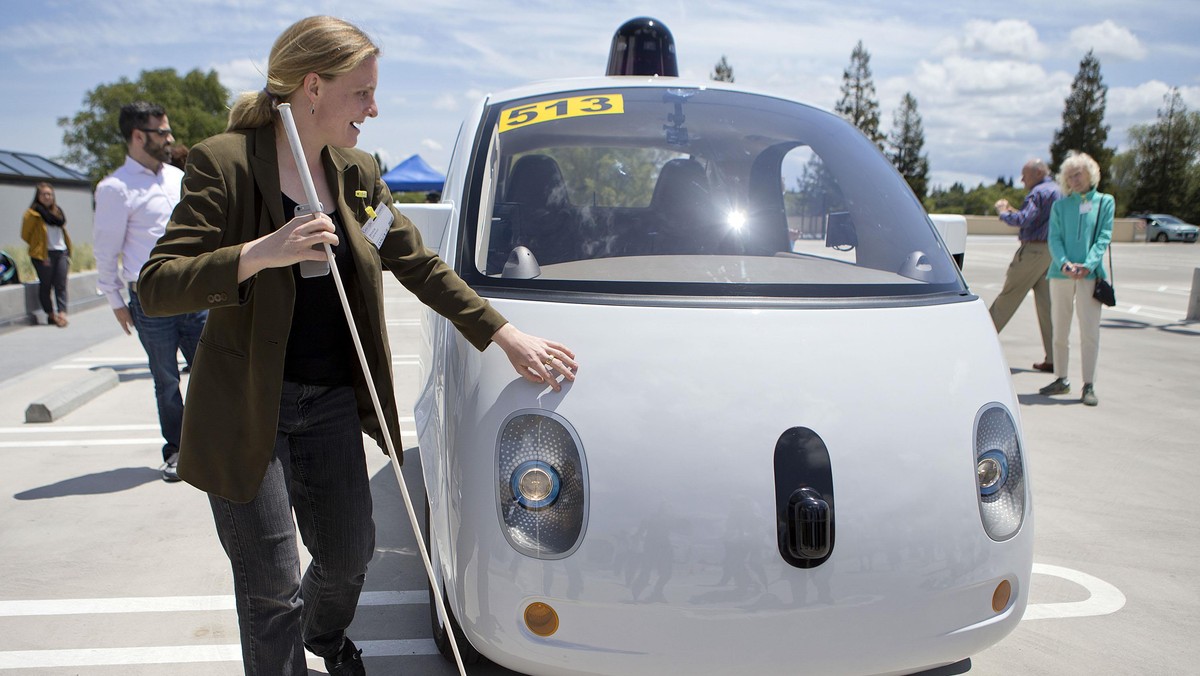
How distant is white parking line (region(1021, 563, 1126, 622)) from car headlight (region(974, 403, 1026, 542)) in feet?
4.13

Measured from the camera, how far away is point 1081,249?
6.73m

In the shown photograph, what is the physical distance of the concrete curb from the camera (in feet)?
20.3

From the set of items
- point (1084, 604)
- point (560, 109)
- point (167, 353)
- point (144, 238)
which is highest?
point (560, 109)

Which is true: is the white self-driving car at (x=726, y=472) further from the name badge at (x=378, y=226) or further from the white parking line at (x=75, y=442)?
the white parking line at (x=75, y=442)

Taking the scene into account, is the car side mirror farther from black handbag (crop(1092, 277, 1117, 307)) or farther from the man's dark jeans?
black handbag (crop(1092, 277, 1117, 307))

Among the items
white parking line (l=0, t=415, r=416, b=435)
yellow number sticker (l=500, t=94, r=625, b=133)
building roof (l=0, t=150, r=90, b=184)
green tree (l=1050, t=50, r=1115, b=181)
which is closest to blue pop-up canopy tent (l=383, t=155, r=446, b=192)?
building roof (l=0, t=150, r=90, b=184)

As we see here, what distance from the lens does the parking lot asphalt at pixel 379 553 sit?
3057mm

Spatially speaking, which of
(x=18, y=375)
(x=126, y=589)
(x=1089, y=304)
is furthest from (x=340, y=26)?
(x=18, y=375)

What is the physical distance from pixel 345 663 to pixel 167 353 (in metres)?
2.75

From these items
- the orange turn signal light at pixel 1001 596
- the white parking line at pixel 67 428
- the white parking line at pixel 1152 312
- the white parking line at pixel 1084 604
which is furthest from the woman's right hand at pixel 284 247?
the white parking line at pixel 1152 312

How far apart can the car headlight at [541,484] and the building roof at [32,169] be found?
19585mm

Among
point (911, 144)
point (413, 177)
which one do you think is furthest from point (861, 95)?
point (413, 177)

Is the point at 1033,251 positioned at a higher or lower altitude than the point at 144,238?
lower

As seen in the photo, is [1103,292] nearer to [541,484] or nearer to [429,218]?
[429,218]
